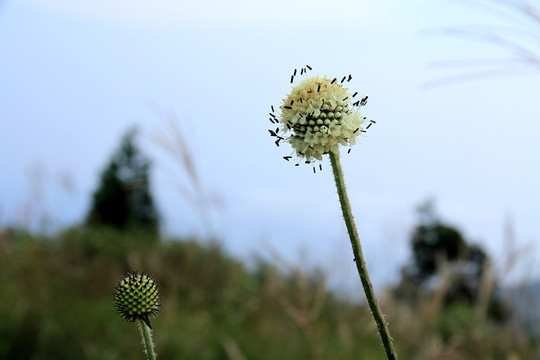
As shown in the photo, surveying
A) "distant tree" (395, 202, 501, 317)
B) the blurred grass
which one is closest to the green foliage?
"distant tree" (395, 202, 501, 317)

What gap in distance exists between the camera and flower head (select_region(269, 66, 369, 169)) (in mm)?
1148

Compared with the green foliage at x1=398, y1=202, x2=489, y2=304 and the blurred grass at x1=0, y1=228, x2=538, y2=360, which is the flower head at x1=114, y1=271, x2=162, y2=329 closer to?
the blurred grass at x1=0, y1=228, x2=538, y2=360

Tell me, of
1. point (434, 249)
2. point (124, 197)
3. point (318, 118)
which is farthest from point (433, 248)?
point (318, 118)

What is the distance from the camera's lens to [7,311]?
7453mm

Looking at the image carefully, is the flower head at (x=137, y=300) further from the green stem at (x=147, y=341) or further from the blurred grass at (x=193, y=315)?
the blurred grass at (x=193, y=315)

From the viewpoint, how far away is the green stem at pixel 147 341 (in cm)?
94

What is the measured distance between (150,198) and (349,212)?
16742 mm

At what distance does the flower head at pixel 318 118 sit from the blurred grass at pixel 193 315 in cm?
297

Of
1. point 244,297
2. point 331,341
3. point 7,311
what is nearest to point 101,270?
point 244,297

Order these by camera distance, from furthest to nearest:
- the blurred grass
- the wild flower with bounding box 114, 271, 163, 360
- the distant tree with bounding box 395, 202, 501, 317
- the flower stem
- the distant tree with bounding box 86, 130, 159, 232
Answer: the distant tree with bounding box 395, 202, 501, 317, the distant tree with bounding box 86, 130, 159, 232, the blurred grass, the wild flower with bounding box 114, 271, 163, 360, the flower stem

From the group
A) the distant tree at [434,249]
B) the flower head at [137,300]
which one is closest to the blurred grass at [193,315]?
the flower head at [137,300]

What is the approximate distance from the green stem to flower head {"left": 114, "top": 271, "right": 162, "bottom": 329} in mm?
29

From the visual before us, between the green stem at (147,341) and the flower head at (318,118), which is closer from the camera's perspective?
the green stem at (147,341)

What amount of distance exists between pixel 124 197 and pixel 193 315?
7998 mm
